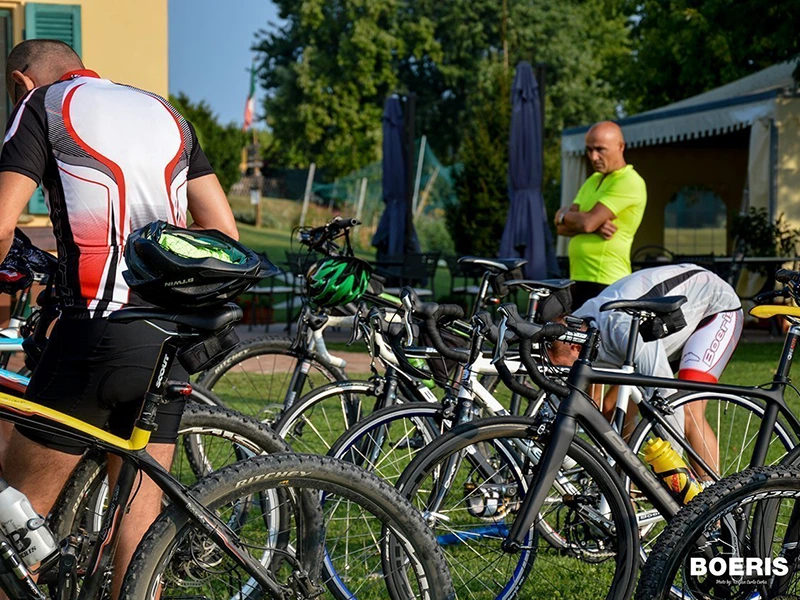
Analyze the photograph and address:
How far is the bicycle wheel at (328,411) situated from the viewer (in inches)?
184

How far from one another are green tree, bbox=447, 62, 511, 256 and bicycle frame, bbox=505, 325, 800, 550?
17.3 metres

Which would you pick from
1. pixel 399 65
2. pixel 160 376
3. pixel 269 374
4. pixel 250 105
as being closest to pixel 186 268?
pixel 160 376

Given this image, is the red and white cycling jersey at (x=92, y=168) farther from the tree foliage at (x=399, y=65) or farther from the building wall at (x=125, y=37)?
the tree foliage at (x=399, y=65)

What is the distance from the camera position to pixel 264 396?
626 cm

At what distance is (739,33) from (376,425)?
12983 millimetres

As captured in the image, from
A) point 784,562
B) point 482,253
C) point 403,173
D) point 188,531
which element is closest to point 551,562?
point 784,562

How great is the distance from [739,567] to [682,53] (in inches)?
964

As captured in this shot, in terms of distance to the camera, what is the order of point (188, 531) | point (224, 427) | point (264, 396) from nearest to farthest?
1. point (188, 531)
2. point (224, 427)
3. point (264, 396)

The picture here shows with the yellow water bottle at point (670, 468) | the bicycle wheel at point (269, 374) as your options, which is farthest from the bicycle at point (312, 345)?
the yellow water bottle at point (670, 468)

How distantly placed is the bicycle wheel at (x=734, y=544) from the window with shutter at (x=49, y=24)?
785cm

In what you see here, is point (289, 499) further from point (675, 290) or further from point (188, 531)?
point (675, 290)

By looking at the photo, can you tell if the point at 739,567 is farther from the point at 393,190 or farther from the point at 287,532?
the point at 393,190

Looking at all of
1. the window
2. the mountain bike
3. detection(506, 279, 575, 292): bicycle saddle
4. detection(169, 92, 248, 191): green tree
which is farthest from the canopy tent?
detection(169, 92, 248, 191): green tree

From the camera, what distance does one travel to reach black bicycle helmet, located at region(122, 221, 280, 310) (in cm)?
271
